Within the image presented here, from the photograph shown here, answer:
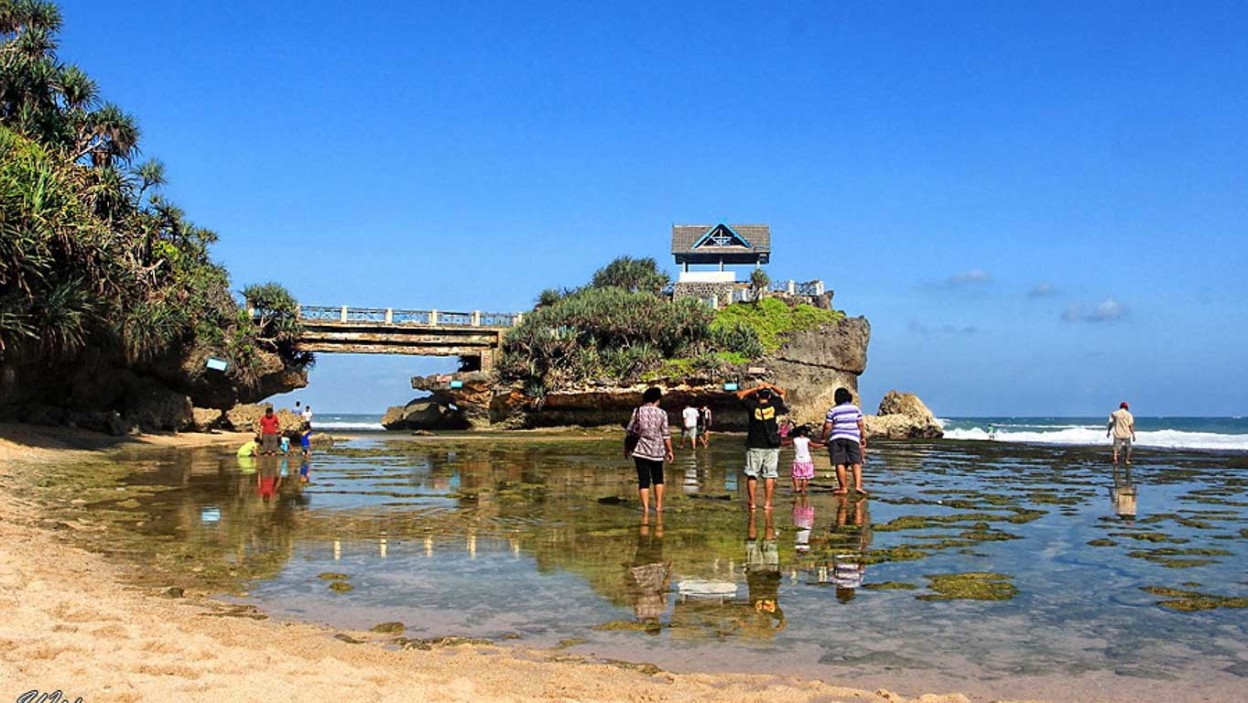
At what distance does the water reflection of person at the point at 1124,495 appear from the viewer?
485 inches

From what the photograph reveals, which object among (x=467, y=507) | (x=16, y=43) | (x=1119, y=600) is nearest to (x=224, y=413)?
(x=16, y=43)

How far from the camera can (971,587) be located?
710cm

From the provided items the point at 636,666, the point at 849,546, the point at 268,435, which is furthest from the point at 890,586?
the point at 268,435

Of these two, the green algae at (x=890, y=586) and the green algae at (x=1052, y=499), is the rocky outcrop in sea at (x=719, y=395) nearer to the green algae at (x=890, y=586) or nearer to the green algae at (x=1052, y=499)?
the green algae at (x=1052, y=499)

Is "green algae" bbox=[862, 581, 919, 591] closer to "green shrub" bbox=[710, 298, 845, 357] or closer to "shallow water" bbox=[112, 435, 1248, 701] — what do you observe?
"shallow water" bbox=[112, 435, 1248, 701]

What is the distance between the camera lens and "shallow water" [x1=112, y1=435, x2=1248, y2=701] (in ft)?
17.0

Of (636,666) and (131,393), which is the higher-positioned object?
(131,393)

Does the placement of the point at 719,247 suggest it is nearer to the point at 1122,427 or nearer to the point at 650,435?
the point at 1122,427

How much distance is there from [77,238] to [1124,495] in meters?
23.1

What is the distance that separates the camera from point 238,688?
4066 mm

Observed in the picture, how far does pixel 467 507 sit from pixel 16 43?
77.7 feet

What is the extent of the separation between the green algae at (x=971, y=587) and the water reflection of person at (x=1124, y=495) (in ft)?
17.7

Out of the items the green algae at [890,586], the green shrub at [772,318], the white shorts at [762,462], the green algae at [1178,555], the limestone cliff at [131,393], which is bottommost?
the green algae at [890,586]

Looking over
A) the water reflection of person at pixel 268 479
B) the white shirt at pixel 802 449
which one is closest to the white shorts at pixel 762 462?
the white shirt at pixel 802 449
